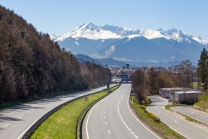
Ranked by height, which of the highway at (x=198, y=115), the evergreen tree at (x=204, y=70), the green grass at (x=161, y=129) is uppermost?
the evergreen tree at (x=204, y=70)

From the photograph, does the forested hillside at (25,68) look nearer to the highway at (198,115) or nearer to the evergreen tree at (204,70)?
the highway at (198,115)

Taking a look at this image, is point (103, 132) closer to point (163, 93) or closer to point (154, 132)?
point (154, 132)

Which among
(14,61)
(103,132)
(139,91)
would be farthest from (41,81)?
(103,132)

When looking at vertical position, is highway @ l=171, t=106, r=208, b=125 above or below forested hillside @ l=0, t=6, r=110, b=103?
below

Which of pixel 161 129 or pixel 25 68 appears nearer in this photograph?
pixel 161 129

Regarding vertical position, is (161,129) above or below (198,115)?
above

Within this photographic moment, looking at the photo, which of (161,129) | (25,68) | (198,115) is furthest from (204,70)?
(161,129)

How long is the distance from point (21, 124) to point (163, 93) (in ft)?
325

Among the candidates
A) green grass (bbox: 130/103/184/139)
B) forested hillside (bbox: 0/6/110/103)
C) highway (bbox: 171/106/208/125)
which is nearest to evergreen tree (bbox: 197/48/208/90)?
highway (bbox: 171/106/208/125)

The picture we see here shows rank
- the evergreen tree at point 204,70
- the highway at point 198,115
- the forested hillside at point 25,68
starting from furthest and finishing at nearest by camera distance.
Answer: the evergreen tree at point 204,70, the forested hillside at point 25,68, the highway at point 198,115

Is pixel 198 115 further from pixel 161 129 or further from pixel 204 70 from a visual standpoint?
pixel 204 70

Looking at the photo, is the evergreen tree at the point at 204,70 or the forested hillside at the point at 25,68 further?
the evergreen tree at the point at 204,70

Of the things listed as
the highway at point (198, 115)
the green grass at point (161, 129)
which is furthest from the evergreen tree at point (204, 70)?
the green grass at point (161, 129)

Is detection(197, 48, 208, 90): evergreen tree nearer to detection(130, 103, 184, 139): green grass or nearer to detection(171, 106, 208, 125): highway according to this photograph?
detection(171, 106, 208, 125): highway
